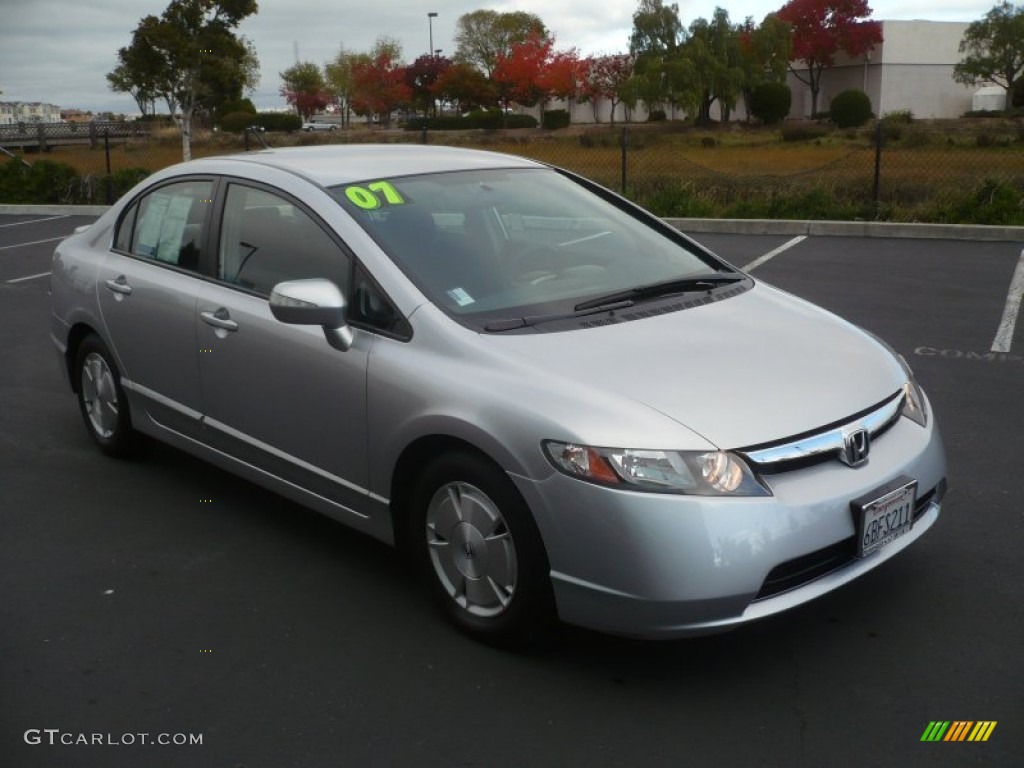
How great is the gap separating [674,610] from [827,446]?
2.26 ft

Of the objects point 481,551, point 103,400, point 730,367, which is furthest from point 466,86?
point 481,551

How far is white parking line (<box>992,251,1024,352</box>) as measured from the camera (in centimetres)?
821

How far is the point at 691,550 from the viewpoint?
330 cm

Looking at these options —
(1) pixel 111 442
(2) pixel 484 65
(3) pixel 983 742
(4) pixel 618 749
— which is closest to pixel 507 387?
(4) pixel 618 749

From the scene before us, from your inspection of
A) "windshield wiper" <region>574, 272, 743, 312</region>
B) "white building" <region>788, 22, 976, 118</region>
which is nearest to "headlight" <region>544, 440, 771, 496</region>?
"windshield wiper" <region>574, 272, 743, 312</region>

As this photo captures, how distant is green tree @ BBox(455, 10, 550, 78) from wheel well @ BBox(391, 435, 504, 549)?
82.7 m

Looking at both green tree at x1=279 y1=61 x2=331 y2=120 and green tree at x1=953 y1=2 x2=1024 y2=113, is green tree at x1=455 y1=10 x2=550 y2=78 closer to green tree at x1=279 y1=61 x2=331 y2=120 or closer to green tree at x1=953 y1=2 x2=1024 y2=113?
green tree at x1=279 y1=61 x2=331 y2=120

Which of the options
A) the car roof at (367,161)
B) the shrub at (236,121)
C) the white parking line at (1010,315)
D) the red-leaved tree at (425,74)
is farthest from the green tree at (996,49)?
the car roof at (367,161)

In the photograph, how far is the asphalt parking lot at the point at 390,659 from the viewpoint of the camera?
3332 mm

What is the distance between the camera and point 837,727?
3365mm

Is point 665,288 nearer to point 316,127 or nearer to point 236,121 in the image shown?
point 236,121

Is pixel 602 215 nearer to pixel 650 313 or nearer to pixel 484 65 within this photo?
pixel 650 313

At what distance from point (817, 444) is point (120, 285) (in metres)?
3.41

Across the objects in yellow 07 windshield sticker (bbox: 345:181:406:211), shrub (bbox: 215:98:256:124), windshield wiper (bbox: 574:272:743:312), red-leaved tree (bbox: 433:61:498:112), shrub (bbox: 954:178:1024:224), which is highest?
red-leaved tree (bbox: 433:61:498:112)
